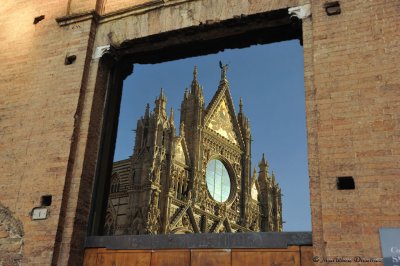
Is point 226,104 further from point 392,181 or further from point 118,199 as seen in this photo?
point 392,181

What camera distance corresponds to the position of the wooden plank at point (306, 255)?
4105mm

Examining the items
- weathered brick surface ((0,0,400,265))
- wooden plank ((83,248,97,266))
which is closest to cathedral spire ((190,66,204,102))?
weathered brick surface ((0,0,400,265))

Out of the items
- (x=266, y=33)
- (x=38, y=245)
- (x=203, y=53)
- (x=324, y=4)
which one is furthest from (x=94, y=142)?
(x=324, y=4)

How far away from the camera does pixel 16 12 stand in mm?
6727

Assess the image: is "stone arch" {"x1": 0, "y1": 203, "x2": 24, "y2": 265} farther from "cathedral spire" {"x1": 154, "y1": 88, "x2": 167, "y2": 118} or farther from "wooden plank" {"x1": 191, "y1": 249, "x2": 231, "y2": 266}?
"cathedral spire" {"x1": 154, "y1": 88, "x2": 167, "y2": 118}

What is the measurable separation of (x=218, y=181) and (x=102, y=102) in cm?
2660

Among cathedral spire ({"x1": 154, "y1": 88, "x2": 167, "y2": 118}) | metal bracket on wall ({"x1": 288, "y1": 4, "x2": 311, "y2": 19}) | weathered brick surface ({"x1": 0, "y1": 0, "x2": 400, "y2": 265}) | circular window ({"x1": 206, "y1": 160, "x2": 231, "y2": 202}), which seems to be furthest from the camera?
circular window ({"x1": 206, "y1": 160, "x2": 231, "y2": 202})

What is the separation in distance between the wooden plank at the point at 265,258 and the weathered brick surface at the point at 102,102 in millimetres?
347

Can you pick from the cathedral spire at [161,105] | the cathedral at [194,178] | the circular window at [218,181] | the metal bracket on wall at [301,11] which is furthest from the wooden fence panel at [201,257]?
the circular window at [218,181]

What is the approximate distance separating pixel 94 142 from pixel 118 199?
22795 mm

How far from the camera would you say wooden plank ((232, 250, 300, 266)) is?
4188 millimetres

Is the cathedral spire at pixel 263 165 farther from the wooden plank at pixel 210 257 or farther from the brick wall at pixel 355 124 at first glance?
the wooden plank at pixel 210 257

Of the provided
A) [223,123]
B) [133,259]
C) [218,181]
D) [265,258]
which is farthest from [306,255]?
[223,123]

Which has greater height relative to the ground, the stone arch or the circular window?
the circular window
